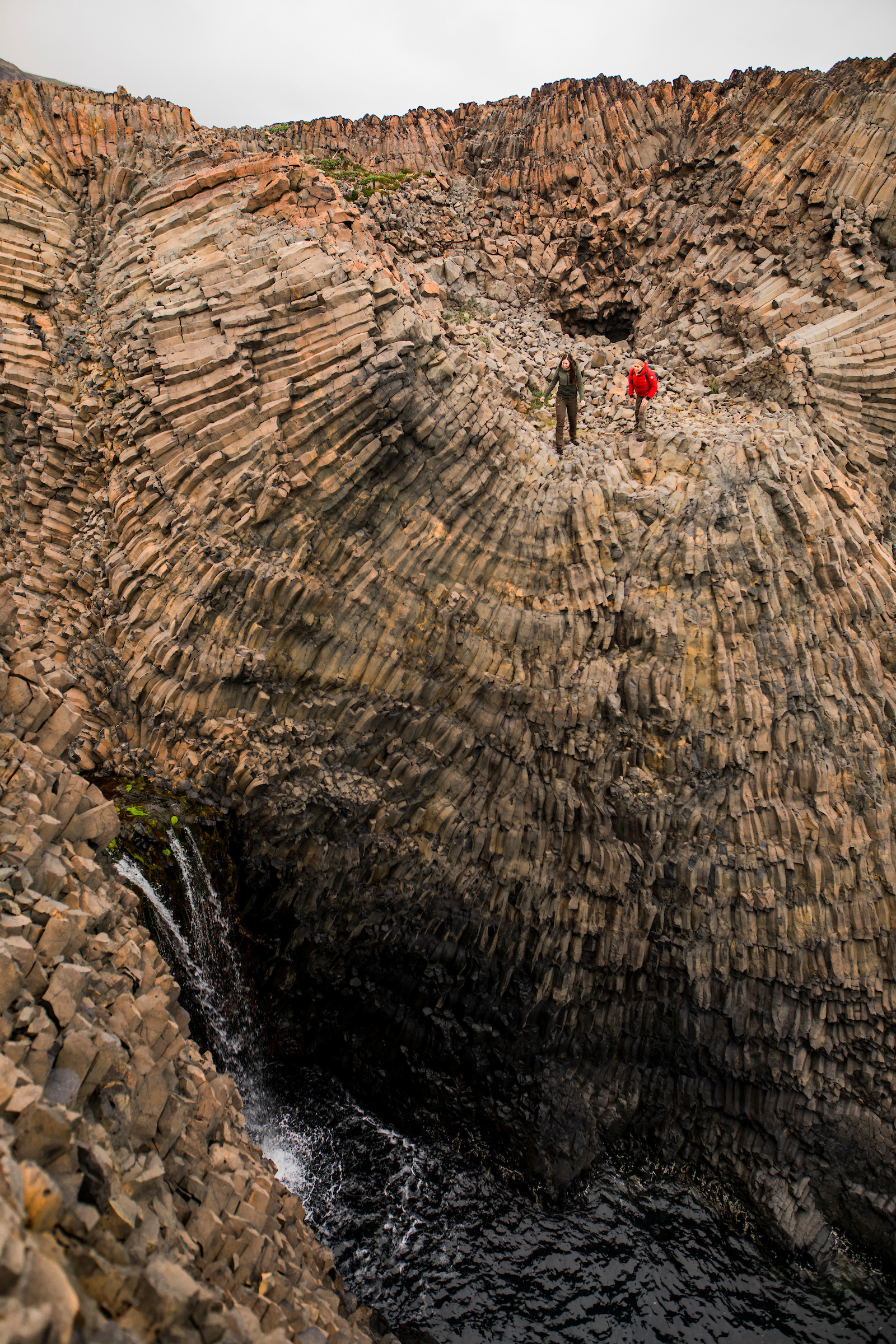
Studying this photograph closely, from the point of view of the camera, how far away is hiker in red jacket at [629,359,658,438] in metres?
14.4

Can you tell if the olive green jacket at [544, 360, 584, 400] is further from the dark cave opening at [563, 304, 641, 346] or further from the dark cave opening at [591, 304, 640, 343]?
the dark cave opening at [591, 304, 640, 343]

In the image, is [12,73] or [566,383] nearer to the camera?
[566,383]

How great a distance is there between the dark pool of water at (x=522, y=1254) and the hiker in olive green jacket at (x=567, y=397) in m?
12.2

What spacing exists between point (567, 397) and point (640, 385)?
1.59 metres

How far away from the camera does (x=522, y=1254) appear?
1191cm

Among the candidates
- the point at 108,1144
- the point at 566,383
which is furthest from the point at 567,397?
the point at 108,1144

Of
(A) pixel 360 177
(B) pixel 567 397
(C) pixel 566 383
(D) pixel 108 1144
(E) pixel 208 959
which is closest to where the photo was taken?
(D) pixel 108 1144

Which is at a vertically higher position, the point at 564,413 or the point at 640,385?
the point at 640,385

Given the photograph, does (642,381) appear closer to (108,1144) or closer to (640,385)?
(640,385)

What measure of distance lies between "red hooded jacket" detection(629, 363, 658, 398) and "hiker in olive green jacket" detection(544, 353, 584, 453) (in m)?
1.00

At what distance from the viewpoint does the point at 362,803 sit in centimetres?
1262

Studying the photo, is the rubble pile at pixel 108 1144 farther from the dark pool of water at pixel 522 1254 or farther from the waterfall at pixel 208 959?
the dark pool of water at pixel 522 1254

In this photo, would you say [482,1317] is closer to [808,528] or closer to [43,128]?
[808,528]

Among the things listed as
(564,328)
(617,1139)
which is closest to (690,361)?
(564,328)
